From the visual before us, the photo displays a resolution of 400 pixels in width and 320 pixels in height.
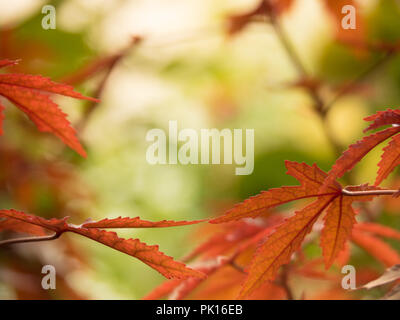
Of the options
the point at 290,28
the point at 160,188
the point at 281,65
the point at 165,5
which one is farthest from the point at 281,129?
the point at 165,5

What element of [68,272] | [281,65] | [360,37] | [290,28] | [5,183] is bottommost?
[68,272]

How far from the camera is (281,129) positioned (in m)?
2.79

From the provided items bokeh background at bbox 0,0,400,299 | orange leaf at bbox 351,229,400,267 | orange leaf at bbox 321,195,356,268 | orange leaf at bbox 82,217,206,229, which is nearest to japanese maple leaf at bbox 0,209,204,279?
orange leaf at bbox 82,217,206,229

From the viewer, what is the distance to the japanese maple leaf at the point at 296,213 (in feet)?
1.23

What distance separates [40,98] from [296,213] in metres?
0.25

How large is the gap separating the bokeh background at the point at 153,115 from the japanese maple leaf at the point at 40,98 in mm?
390

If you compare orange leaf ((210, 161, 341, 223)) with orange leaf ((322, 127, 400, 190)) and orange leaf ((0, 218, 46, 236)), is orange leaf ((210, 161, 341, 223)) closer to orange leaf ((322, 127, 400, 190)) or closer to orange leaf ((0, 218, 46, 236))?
orange leaf ((322, 127, 400, 190))

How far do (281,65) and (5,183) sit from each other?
218cm

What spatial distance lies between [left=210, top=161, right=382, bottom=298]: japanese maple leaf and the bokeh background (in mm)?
526

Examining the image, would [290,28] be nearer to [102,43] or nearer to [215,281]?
[102,43]

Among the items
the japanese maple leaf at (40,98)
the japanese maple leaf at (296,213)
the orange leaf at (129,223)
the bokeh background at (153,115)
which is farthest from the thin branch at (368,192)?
the bokeh background at (153,115)

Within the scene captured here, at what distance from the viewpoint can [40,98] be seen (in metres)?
0.44

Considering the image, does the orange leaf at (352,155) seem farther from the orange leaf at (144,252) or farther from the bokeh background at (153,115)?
the bokeh background at (153,115)

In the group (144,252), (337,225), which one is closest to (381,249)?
(337,225)
